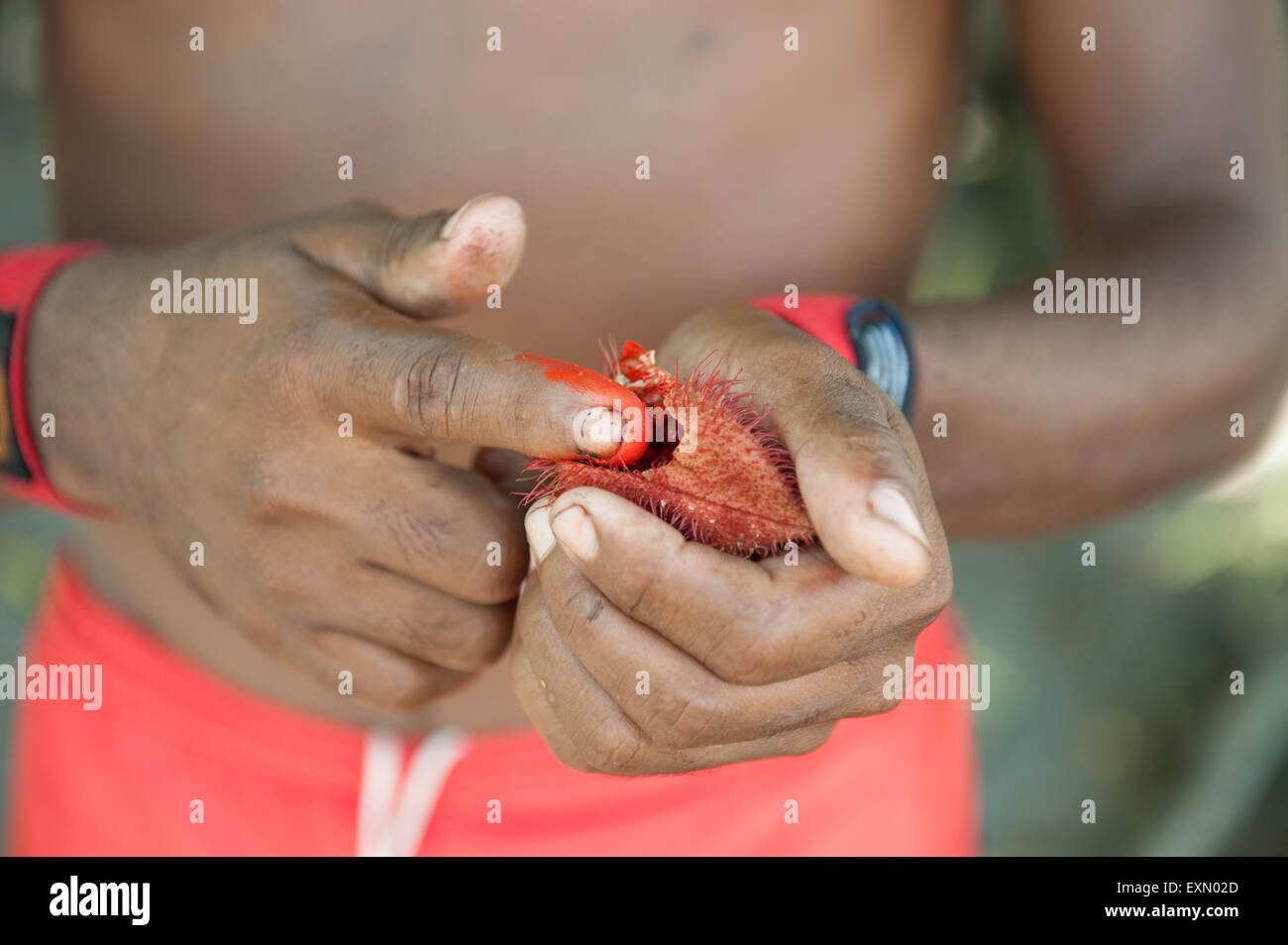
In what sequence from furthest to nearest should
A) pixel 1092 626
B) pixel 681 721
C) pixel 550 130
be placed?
pixel 1092 626
pixel 550 130
pixel 681 721

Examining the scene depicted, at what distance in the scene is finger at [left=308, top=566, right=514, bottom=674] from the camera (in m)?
0.67

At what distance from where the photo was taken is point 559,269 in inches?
33.4

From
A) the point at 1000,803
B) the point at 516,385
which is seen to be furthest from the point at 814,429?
the point at 1000,803

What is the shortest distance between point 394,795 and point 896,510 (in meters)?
0.68

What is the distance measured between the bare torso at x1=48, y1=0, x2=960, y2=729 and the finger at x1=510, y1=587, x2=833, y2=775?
357mm

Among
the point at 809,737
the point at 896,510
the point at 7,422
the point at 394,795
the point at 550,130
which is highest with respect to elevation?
the point at 550,130

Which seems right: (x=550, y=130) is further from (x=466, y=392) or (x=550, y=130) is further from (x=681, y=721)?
(x=681, y=721)

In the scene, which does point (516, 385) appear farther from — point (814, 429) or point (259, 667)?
point (259, 667)

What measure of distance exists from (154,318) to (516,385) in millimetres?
325

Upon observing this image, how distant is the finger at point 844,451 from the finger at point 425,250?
157 mm

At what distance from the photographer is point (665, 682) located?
21.5 inches

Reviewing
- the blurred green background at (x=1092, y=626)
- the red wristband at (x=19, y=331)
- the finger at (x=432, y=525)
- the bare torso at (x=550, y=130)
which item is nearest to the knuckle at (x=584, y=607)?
the finger at (x=432, y=525)

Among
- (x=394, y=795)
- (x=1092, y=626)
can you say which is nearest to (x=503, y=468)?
(x=394, y=795)

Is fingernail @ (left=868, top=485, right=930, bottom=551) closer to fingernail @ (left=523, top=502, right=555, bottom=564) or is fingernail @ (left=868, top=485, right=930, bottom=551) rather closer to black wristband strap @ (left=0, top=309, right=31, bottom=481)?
fingernail @ (left=523, top=502, right=555, bottom=564)
